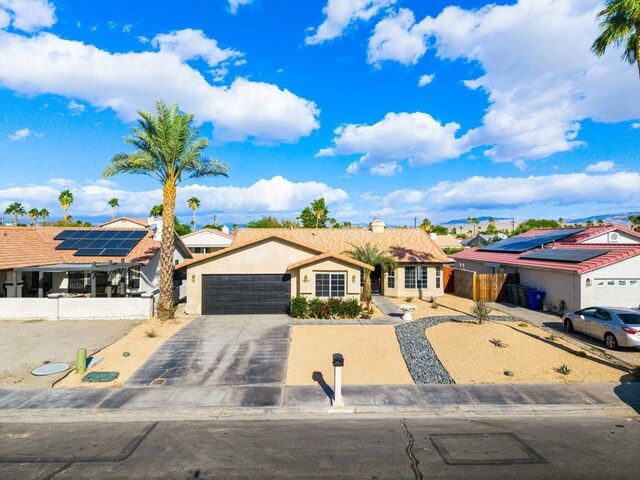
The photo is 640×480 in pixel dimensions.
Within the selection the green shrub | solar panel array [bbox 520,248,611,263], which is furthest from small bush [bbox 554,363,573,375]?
the green shrub

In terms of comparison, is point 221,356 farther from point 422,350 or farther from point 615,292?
point 615,292

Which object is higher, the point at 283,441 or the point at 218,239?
the point at 218,239

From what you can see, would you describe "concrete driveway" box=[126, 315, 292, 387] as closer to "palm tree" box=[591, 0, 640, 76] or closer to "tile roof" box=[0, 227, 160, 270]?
"tile roof" box=[0, 227, 160, 270]

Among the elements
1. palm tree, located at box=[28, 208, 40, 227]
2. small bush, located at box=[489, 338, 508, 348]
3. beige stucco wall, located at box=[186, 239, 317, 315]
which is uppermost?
palm tree, located at box=[28, 208, 40, 227]

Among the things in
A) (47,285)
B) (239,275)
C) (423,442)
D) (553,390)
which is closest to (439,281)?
(239,275)

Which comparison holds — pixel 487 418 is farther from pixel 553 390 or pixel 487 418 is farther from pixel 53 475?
pixel 53 475
